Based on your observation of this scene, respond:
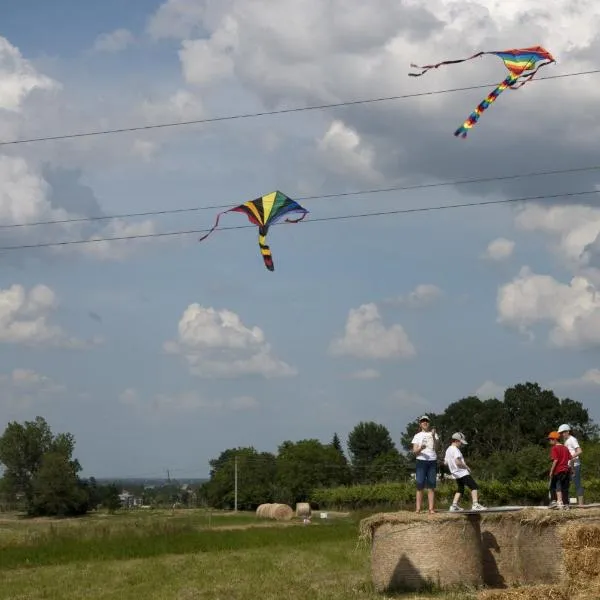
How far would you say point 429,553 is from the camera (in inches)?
650

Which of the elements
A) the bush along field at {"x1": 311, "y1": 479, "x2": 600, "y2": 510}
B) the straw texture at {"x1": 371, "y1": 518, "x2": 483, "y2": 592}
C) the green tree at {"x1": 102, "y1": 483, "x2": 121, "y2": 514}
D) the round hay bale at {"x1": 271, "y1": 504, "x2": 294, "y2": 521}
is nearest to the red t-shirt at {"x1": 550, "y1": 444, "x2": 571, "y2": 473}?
the straw texture at {"x1": 371, "y1": 518, "x2": 483, "y2": 592}

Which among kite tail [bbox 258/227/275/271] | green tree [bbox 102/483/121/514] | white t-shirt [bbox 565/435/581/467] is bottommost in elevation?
green tree [bbox 102/483/121/514]

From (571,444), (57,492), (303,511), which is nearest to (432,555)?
(571,444)

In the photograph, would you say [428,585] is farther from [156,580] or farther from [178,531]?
[178,531]

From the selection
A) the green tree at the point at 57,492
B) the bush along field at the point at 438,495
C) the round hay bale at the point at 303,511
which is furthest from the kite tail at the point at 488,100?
the green tree at the point at 57,492

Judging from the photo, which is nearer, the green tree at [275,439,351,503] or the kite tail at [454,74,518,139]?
the kite tail at [454,74,518,139]

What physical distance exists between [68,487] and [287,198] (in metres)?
86.5

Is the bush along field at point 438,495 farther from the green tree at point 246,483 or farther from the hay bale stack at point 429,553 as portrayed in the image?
the hay bale stack at point 429,553

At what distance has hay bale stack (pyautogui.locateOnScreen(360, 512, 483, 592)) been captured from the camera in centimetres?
1642

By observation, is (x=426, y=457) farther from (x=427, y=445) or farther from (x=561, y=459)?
(x=561, y=459)

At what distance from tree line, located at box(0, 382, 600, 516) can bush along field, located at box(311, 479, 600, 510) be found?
4.82 meters

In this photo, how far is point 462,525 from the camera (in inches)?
655

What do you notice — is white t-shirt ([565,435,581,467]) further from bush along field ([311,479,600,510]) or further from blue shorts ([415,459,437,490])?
bush along field ([311,479,600,510])

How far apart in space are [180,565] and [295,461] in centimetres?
9197
